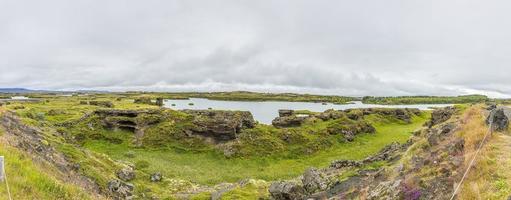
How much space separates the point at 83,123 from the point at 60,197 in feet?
178

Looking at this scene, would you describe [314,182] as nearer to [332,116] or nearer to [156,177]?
[156,177]

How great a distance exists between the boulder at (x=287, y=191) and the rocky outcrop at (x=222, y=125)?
104ft

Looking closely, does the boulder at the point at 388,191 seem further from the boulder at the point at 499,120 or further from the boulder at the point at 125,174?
the boulder at the point at 125,174

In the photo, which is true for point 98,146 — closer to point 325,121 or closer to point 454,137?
point 325,121

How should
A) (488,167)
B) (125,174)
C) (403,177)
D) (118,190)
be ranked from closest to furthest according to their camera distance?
(488,167)
(403,177)
(118,190)
(125,174)

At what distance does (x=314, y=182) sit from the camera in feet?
97.6

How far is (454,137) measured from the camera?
22422mm

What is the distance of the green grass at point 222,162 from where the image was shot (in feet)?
153

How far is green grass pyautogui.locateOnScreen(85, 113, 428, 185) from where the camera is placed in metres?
46.8

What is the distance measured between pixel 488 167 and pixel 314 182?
1573cm

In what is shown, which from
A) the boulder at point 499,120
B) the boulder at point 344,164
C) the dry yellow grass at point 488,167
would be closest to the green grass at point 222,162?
the boulder at point 344,164

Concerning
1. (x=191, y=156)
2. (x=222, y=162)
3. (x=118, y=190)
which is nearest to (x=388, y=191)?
(x=118, y=190)

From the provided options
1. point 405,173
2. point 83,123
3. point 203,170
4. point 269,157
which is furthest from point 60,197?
point 83,123

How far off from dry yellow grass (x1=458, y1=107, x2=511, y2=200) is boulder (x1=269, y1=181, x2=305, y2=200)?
11.9m
